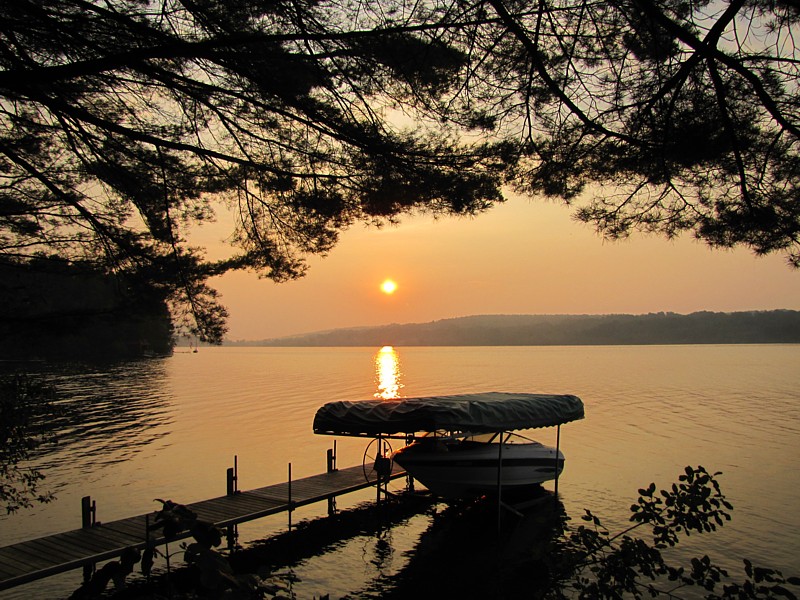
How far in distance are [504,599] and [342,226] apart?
7925 mm

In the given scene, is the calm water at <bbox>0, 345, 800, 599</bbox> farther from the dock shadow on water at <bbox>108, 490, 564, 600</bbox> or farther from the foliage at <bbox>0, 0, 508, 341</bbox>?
the foliage at <bbox>0, 0, 508, 341</bbox>

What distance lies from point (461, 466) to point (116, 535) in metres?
8.56

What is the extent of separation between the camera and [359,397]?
62062mm

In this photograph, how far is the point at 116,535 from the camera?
1233cm

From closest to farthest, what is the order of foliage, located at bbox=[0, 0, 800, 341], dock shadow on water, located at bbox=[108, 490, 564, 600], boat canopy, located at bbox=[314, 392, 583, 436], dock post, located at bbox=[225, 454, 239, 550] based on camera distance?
1. foliage, located at bbox=[0, 0, 800, 341]
2. dock shadow on water, located at bbox=[108, 490, 564, 600]
3. boat canopy, located at bbox=[314, 392, 583, 436]
4. dock post, located at bbox=[225, 454, 239, 550]

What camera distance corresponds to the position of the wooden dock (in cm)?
1057

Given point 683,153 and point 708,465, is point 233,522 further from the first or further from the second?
point 708,465

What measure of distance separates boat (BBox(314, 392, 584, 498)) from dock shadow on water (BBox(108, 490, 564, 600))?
117 cm

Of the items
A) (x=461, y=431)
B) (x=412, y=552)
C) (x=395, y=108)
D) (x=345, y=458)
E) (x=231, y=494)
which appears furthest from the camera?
(x=345, y=458)

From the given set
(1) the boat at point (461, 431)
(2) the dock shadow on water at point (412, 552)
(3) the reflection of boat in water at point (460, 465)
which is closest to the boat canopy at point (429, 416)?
(1) the boat at point (461, 431)

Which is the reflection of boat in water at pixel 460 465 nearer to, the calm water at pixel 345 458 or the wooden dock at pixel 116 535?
the calm water at pixel 345 458

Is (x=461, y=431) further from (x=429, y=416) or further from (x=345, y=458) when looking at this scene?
(x=345, y=458)

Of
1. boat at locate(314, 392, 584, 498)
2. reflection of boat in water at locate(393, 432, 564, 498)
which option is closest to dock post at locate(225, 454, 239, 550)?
boat at locate(314, 392, 584, 498)

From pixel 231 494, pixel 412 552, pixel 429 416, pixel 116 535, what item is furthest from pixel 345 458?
pixel 116 535
